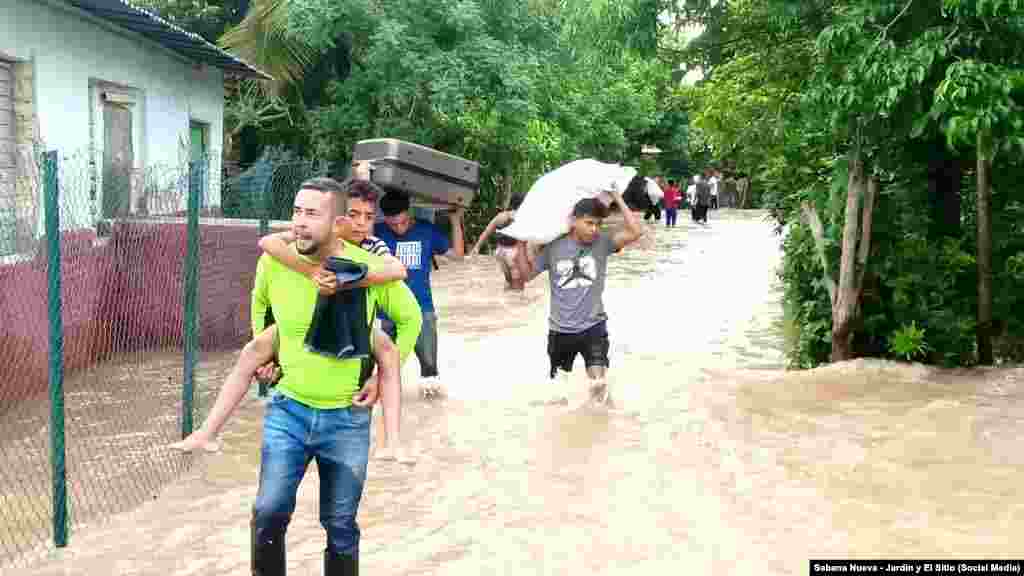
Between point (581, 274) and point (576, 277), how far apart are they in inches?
1.6

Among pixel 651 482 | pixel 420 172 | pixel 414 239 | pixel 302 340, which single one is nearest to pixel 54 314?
pixel 302 340

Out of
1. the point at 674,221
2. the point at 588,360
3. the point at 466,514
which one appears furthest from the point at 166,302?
the point at 674,221

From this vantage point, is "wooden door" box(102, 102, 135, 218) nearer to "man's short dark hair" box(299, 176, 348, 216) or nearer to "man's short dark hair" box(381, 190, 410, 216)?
"man's short dark hair" box(381, 190, 410, 216)

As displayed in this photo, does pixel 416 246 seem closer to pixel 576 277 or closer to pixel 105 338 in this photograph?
pixel 576 277

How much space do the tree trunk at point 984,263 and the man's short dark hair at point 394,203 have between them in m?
4.46

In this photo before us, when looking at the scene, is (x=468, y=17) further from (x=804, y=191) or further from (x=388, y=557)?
(x=388, y=557)

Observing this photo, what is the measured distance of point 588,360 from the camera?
7.46 m

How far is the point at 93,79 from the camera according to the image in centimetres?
1158

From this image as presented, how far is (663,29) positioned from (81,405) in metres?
5.42

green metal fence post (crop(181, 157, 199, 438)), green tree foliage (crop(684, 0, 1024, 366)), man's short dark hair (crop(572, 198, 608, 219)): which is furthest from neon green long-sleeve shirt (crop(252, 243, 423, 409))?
green tree foliage (crop(684, 0, 1024, 366))

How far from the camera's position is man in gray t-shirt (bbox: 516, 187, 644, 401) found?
280 inches

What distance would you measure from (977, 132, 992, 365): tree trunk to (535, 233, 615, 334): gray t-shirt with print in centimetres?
342

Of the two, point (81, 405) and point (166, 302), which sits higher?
point (166, 302)

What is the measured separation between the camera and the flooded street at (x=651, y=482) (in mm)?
5090
